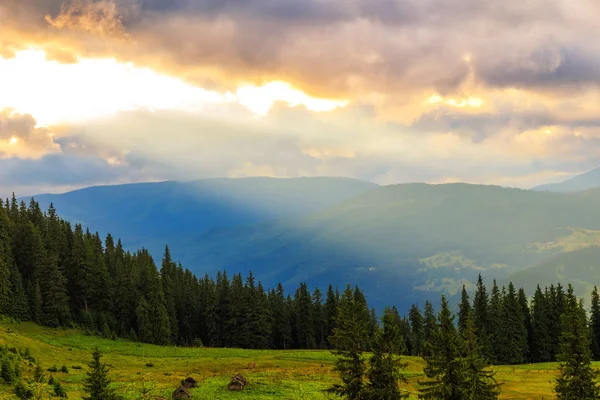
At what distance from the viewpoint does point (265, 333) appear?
114m

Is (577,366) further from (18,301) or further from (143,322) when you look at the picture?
(18,301)

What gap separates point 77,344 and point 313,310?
62.4 m

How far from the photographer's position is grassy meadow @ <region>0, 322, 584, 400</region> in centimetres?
4906

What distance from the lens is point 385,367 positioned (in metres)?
38.4

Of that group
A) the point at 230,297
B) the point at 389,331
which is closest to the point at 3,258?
the point at 230,297

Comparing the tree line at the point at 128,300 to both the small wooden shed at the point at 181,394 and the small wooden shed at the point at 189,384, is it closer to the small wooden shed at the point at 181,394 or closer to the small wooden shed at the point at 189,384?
the small wooden shed at the point at 189,384

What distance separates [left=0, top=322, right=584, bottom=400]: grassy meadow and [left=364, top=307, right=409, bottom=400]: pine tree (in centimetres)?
1229

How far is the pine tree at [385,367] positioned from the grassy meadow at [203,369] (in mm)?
12292

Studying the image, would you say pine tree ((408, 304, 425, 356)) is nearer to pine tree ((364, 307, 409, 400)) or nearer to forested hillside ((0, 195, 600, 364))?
forested hillside ((0, 195, 600, 364))

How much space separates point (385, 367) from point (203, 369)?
39.6 metres

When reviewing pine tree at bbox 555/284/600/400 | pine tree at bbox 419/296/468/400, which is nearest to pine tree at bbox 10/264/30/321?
pine tree at bbox 419/296/468/400

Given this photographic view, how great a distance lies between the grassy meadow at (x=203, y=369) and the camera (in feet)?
161

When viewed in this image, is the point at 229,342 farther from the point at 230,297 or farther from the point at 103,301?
the point at 103,301

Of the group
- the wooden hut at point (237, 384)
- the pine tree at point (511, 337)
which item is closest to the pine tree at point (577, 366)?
the wooden hut at point (237, 384)
